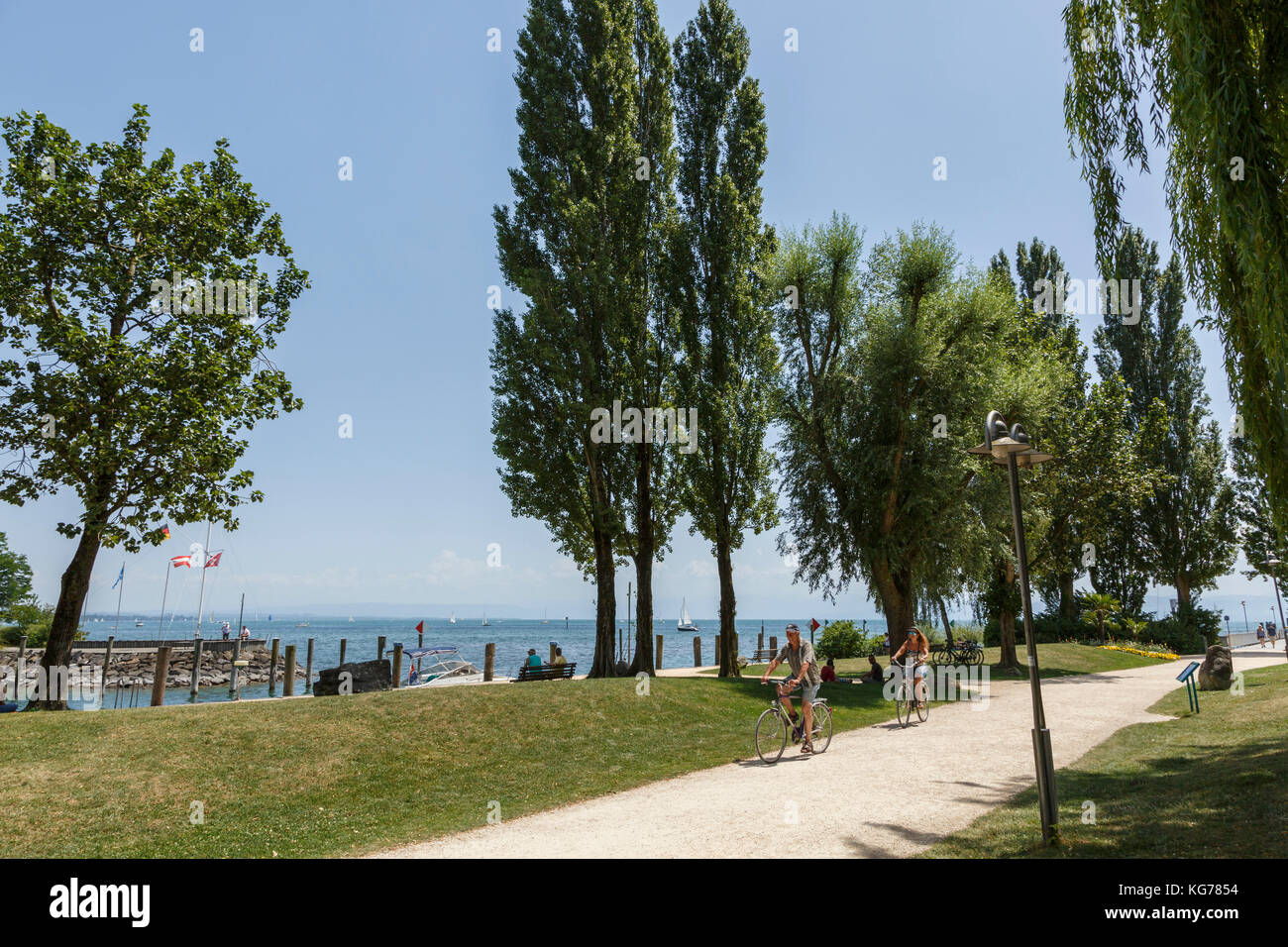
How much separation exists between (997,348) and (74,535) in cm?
2744

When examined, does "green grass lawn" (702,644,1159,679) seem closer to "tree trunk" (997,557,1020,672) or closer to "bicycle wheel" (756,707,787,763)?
"tree trunk" (997,557,1020,672)

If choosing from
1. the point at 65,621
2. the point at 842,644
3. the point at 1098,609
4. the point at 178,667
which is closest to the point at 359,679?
the point at 65,621

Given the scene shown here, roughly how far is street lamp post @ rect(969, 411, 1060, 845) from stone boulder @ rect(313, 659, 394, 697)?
15.6m

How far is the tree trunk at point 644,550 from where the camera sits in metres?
22.6

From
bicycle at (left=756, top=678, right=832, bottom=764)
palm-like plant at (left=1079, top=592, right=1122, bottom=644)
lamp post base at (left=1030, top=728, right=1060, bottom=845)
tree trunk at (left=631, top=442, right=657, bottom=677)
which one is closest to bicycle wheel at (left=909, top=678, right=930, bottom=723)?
bicycle at (left=756, top=678, right=832, bottom=764)

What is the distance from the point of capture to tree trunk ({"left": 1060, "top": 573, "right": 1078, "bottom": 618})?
4269 centimetres

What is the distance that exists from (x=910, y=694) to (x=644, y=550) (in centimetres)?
922

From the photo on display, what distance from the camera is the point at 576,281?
2188 centimetres

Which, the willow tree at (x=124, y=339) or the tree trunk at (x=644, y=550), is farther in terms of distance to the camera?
the tree trunk at (x=644, y=550)

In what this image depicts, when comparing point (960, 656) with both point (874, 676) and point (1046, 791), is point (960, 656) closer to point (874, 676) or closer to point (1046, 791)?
point (874, 676)

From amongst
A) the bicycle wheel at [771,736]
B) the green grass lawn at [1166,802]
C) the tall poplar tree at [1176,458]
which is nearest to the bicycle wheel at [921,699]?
the green grass lawn at [1166,802]

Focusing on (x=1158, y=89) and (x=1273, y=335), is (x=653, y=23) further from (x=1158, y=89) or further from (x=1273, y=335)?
(x=1273, y=335)

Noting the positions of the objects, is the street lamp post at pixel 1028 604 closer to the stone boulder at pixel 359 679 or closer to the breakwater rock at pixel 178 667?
the stone boulder at pixel 359 679

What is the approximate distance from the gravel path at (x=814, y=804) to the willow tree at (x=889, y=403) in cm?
914
